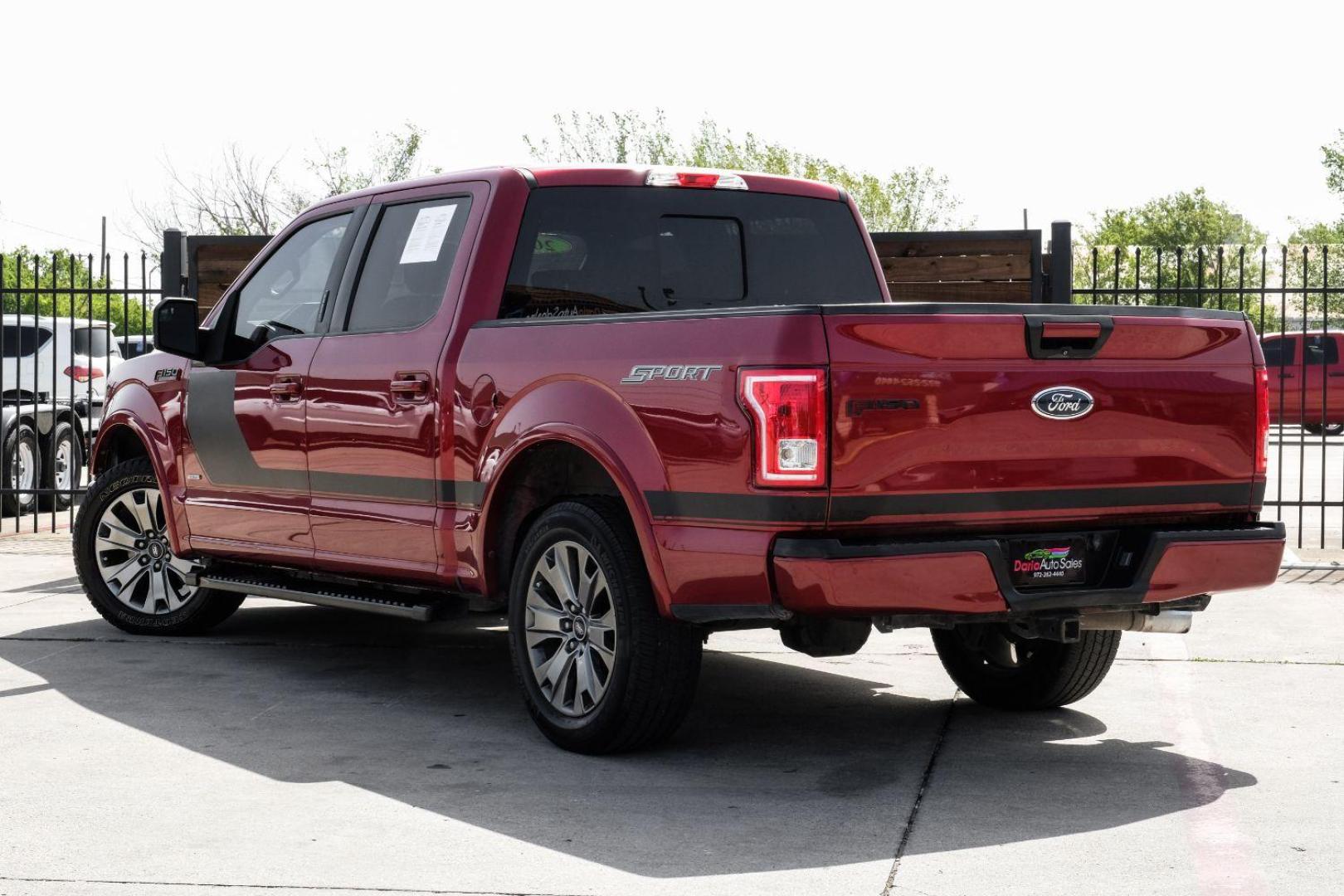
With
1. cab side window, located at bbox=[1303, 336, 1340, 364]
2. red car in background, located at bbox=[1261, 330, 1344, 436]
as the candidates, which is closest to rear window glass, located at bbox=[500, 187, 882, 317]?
red car in background, located at bbox=[1261, 330, 1344, 436]

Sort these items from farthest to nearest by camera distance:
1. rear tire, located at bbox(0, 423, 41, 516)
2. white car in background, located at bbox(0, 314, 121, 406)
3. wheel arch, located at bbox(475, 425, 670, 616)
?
white car in background, located at bbox(0, 314, 121, 406) < rear tire, located at bbox(0, 423, 41, 516) < wheel arch, located at bbox(475, 425, 670, 616)

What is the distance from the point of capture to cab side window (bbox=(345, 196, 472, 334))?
6.50m

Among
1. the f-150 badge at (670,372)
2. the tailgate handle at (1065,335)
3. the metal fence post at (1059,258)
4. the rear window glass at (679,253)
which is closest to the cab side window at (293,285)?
the rear window glass at (679,253)

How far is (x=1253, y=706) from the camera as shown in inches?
265

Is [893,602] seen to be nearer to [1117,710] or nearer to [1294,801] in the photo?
[1294,801]

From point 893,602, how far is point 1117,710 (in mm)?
2047

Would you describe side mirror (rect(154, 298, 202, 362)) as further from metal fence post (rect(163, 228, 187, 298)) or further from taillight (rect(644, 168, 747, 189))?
metal fence post (rect(163, 228, 187, 298))

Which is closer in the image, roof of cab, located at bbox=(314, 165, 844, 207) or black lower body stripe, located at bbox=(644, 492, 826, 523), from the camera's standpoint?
black lower body stripe, located at bbox=(644, 492, 826, 523)

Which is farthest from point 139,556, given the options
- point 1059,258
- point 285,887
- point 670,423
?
point 1059,258

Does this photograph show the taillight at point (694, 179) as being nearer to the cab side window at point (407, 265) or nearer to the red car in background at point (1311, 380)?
the cab side window at point (407, 265)


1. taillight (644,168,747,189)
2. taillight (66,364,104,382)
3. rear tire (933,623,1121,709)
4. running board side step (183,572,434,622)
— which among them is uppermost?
taillight (644,168,747,189)

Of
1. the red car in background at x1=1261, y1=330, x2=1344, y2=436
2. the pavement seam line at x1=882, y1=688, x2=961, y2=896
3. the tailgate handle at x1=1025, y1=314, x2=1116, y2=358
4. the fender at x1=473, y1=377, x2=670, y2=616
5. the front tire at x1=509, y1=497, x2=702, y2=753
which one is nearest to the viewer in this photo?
the pavement seam line at x1=882, y1=688, x2=961, y2=896

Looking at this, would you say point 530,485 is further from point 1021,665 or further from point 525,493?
point 1021,665

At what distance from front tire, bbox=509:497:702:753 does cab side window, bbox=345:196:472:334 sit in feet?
3.82
